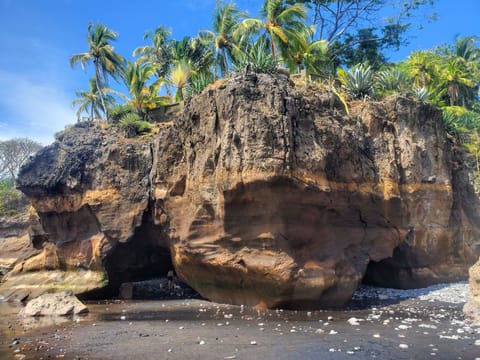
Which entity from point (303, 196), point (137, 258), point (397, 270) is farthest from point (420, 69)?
point (137, 258)

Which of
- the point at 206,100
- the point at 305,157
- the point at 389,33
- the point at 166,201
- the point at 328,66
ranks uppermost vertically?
the point at 389,33

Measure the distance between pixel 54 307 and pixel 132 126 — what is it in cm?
1121

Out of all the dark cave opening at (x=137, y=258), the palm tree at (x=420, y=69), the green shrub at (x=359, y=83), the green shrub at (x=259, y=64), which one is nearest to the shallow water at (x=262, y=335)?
the dark cave opening at (x=137, y=258)

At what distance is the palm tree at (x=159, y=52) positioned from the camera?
115 ft

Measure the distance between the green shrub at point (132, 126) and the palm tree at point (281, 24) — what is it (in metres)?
9.32

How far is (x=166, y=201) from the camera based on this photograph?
2019cm

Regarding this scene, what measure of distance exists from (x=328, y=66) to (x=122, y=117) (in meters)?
13.8

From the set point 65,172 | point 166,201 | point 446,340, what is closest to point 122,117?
point 65,172

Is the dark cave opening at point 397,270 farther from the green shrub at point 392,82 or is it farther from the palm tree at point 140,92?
the palm tree at point 140,92

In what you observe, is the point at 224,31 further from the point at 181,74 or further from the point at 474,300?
the point at 474,300

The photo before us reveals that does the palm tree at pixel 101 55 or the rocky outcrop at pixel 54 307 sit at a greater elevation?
the palm tree at pixel 101 55

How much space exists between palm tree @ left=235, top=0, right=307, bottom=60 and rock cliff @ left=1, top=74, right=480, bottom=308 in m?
8.85

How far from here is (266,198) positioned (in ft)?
52.2

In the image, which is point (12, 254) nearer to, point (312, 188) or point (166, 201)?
point (166, 201)
